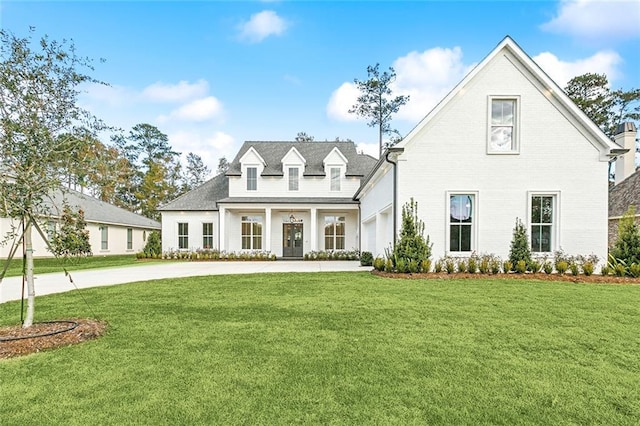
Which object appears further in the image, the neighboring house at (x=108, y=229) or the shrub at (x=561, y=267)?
the neighboring house at (x=108, y=229)

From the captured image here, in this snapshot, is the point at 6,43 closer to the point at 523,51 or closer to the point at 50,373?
the point at 50,373

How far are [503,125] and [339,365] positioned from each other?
1093 cm

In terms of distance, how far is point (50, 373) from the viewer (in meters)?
3.52

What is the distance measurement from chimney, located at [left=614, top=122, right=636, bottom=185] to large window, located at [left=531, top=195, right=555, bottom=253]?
9.56 meters

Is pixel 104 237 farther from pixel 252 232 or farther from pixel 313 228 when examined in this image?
pixel 313 228

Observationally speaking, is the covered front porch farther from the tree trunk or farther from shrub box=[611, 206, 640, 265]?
the tree trunk

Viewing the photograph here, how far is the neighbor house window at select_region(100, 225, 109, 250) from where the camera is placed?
79.7ft

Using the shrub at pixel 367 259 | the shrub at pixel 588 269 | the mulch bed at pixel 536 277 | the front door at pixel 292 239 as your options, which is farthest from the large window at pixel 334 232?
the shrub at pixel 588 269

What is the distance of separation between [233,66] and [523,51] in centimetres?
1476

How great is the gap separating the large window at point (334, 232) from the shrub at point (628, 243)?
1314cm

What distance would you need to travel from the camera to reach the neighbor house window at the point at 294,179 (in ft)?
69.1

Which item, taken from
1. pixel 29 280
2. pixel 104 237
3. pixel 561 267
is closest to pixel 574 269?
pixel 561 267

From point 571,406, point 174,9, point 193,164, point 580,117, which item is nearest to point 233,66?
point 174,9

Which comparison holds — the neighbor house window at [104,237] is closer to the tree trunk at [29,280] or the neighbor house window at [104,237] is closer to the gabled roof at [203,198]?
the gabled roof at [203,198]
